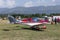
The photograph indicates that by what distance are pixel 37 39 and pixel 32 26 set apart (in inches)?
437

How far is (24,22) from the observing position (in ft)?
88.4

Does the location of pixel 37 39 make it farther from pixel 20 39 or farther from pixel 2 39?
pixel 2 39

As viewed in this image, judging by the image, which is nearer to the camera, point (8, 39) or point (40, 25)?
point (8, 39)

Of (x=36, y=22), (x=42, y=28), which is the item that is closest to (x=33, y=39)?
(x=42, y=28)

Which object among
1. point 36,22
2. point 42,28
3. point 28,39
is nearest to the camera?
point 28,39

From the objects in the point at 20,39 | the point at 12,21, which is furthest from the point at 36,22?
the point at 20,39

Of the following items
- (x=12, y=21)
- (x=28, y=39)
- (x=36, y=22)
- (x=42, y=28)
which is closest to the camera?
(x=28, y=39)

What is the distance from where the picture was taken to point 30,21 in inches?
1057

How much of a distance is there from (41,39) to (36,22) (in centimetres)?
1126

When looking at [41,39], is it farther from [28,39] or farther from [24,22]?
[24,22]

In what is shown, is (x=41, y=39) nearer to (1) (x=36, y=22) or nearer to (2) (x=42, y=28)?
(2) (x=42, y=28)

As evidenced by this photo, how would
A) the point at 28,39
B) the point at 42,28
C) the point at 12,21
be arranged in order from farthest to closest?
the point at 12,21
the point at 42,28
the point at 28,39

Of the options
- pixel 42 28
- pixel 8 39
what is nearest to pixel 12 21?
pixel 42 28

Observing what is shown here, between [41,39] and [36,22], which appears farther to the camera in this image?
[36,22]
